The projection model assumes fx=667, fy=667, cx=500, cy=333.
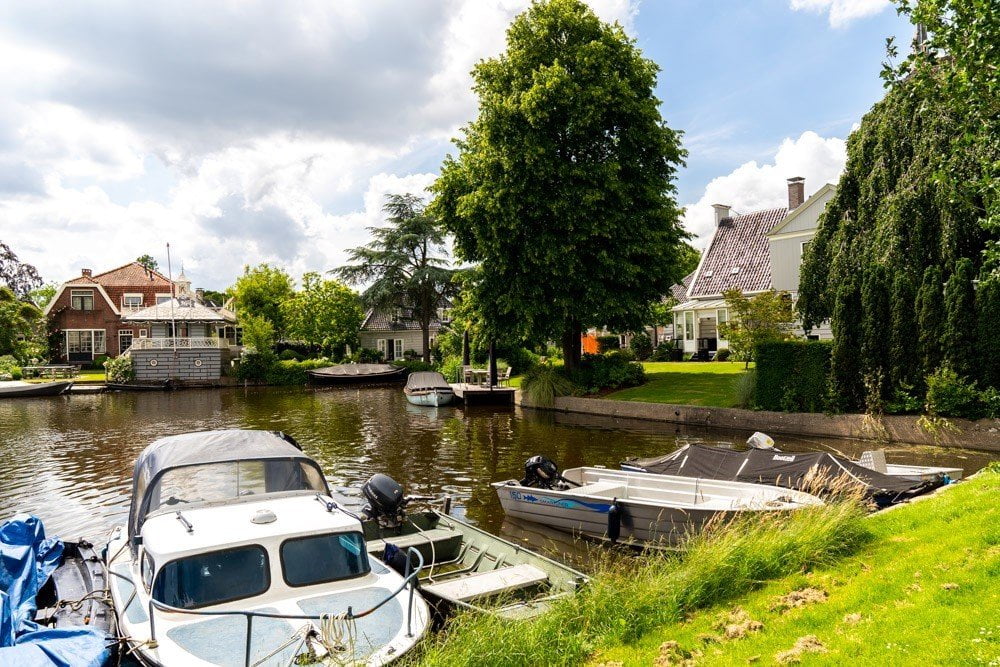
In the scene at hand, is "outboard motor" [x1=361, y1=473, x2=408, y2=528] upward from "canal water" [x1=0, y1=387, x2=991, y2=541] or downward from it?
upward

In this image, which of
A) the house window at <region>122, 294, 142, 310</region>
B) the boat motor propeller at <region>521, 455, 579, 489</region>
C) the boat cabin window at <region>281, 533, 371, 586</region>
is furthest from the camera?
the house window at <region>122, 294, 142, 310</region>

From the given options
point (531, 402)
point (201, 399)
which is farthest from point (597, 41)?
point (201, 399)

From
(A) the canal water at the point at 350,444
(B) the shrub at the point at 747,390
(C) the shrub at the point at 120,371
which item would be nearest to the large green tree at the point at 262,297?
(C) the shrub at the point at 120,371

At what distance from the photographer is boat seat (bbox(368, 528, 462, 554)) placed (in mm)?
9742

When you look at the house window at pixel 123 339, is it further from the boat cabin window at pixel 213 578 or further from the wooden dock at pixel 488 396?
the boat cabin window at pixel 213 578

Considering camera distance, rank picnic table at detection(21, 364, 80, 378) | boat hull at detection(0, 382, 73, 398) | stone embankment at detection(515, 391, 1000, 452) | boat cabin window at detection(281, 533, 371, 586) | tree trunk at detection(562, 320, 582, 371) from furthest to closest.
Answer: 1. picnic table at detection(21, 364, 80, 378)
2. boat hull at detection(0, 382, 73, 398)
3. tree trunk at detection(562, 320, 582, 371)
4. stone embankment at detection(515, 391, 1000, 452)
5. boat cabin window at detection(281, 533, 371, 586)

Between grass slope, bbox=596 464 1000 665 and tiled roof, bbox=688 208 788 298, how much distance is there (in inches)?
1329

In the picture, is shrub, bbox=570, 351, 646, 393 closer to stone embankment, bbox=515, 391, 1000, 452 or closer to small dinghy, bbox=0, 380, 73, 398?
stone embankment, bbox=515, 391, 1000, 452

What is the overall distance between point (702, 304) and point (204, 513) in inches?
1473

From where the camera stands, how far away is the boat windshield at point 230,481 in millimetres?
8938

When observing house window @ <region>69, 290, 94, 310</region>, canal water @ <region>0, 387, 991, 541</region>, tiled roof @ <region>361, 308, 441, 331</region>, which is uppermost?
house window @ <region>69, 290, 94, 310</region>

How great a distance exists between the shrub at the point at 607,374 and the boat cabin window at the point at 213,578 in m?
24.7

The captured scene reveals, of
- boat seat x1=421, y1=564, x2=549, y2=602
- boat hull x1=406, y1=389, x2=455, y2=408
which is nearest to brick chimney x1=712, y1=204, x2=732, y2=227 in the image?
boat hull x1=406, y1=389, x2=455, y2=408

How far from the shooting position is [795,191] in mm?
42875
